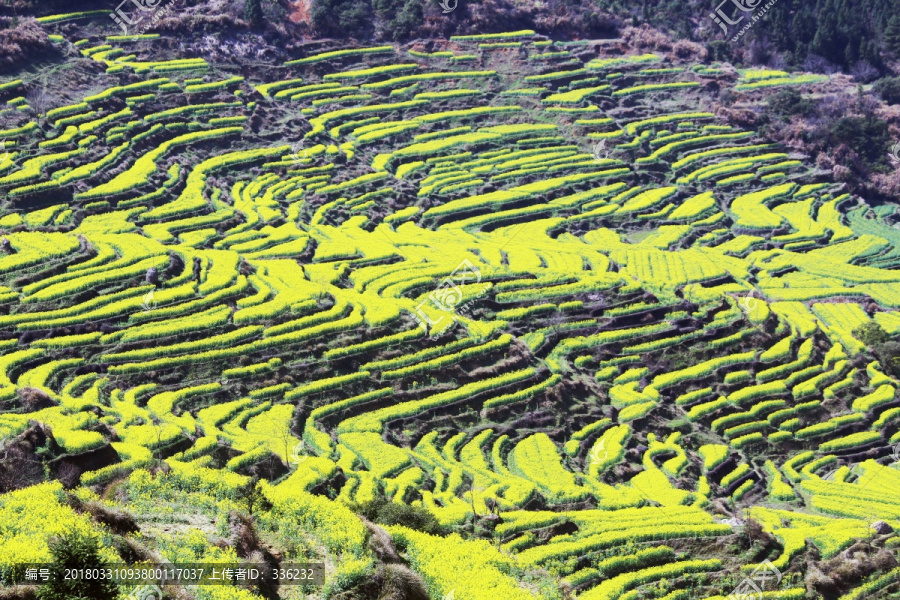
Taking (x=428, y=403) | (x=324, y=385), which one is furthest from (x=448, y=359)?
(x=324, y=385)

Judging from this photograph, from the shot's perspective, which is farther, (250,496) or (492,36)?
(492,36)

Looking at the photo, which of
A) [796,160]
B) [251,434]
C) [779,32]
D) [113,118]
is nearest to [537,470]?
[251,434]

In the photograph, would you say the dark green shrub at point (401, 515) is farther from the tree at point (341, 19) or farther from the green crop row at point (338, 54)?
the tree at point (341, 19)

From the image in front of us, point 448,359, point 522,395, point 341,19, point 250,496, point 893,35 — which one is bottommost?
point 522,395

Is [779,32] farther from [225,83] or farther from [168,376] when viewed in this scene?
[168,376]

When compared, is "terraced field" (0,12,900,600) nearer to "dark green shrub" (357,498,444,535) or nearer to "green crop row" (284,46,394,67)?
"green crop row" (284,46,394,67)

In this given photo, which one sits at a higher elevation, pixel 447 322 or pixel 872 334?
pixel 447 322

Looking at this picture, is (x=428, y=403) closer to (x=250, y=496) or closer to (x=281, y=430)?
(x=281, y=430)

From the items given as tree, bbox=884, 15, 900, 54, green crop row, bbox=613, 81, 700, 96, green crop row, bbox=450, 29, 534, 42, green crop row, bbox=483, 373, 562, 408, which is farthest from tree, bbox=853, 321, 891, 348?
tree, bbox=884, 15, 900, 54
